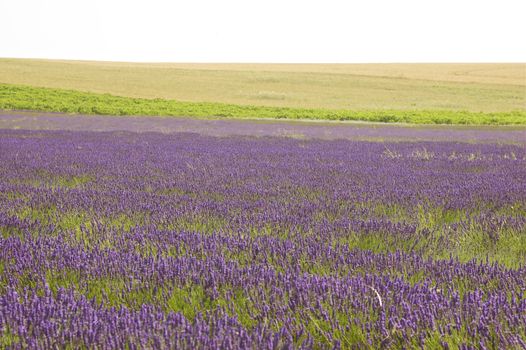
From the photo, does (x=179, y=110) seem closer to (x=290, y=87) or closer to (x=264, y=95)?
(x=264, y=95)

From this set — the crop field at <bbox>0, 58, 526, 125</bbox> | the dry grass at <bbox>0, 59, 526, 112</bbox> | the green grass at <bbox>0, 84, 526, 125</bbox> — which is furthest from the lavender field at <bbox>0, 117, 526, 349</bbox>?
the dry grass at <bbox>0, 59, 526, 112</bbox>

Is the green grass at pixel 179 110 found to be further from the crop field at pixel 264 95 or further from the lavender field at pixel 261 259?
the lavender field at pixel 261 259

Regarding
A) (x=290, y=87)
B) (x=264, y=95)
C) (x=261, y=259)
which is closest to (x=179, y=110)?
(x=264, y=95)

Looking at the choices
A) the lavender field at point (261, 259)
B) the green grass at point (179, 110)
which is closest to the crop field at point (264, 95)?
the green grass at point (179, 110)

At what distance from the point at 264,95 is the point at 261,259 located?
41.6 meters

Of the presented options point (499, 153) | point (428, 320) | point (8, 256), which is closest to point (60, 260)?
point (8, 256)

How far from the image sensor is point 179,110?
32.0m

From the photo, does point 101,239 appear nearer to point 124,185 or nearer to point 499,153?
point 124,185

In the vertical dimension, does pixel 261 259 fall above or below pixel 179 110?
above

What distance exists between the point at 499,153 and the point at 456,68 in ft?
239

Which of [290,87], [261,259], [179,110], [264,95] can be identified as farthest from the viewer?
[290,87]

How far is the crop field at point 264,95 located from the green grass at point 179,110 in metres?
0.05

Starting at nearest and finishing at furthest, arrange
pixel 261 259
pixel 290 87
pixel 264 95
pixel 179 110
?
pixel 261 259 < pixel 179 110 < pixel 264 95 < pixel 290 87

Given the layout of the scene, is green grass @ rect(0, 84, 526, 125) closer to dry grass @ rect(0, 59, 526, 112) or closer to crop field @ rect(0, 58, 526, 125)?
crop field @ rect(0, 58, 526, 125)
